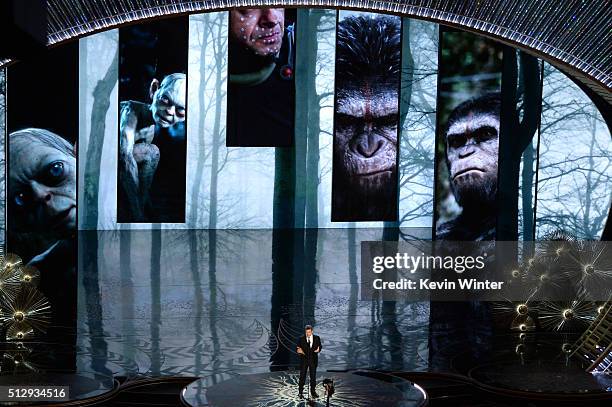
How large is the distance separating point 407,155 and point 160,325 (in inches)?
423

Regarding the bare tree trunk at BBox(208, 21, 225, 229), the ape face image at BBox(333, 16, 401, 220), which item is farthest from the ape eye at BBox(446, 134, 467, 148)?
the bare tree trunk at BBox(208, 21, 225, 229)

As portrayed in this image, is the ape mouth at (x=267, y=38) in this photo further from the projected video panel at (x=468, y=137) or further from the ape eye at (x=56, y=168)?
the ape eye at (x=56, y=168)

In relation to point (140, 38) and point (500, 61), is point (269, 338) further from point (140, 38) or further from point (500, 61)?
point (140, 38)

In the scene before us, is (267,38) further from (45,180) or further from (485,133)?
(45,180)

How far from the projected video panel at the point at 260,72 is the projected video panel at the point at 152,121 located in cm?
101

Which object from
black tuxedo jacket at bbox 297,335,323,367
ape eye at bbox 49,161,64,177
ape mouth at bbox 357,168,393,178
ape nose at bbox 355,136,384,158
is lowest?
black tuxedo jacket at bbox 297,335,323,367

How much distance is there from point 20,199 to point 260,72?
831cm

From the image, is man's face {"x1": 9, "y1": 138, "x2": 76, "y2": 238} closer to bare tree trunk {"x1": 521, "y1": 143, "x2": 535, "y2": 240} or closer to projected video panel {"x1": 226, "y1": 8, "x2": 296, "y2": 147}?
projected video panel {"x1": 226, "y1": 8, "x2": 296, "y2": 147}

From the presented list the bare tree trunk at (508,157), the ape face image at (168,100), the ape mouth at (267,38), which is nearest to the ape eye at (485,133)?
the bare tree trunk at (508,157)

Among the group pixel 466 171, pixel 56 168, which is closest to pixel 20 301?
pixel 56 168

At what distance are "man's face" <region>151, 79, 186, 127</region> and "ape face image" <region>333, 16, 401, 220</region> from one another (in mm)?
3161

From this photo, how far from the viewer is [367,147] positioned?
17.7m

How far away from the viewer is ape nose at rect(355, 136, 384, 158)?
1770cm

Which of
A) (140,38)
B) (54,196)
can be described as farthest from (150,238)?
(54,196)
